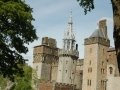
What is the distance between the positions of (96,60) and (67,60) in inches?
623

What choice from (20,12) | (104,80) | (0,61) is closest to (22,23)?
(20,12)

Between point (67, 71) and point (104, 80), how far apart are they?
52.4 feet

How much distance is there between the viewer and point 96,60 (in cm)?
8650

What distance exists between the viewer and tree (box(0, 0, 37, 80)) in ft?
75.6

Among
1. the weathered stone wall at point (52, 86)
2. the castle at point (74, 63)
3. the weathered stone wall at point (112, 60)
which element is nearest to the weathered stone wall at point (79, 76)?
the castle at point (74, 63)

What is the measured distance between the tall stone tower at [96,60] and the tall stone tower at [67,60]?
10.0 meters

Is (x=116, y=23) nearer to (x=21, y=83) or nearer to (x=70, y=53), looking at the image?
(x=21, y=83)

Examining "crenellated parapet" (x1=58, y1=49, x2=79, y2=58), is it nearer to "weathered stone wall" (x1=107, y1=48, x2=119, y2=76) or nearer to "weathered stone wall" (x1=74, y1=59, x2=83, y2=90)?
"weathered stone wall" (x1=74, y1=59, x2=83, y2=90)

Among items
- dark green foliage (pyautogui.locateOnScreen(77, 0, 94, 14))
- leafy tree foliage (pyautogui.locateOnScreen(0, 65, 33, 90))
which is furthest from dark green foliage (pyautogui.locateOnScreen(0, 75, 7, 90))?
dark green foliage (pyautogui.locateOnScreen(77, 0, 94, 14))

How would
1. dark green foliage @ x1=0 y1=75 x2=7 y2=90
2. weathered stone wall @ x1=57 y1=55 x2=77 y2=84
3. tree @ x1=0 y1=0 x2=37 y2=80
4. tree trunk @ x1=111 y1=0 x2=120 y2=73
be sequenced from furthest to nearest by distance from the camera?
1. weathered stone wall @ x1=57 y1=55 x2=77 y2=84
2. dark green foliage @ x1=0 y1=75 x2=7 y2=90
3. tree @ x1=0 y1=0 x2=37 y2=80
4. tree trunk @ x1=111 y1=0 x2=120 y2=73

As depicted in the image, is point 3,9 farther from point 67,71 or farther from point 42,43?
point 42,43

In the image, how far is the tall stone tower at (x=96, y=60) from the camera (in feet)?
280

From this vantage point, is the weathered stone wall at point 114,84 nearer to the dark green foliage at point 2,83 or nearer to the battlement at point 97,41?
the dark green foliage at point 2,83

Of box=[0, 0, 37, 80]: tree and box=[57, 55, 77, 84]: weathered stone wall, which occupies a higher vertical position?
box=[57, 55, 77, 84]: weathered stone wall
